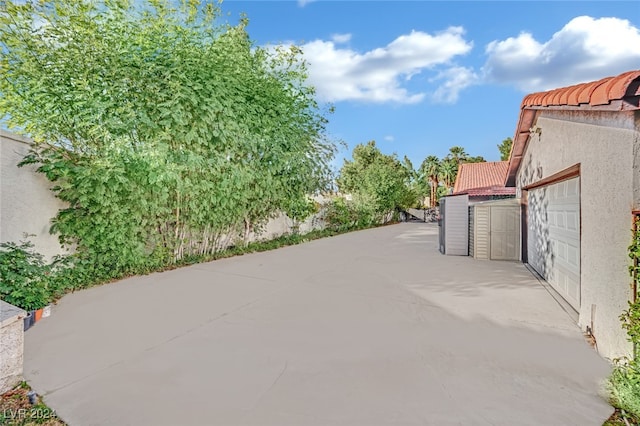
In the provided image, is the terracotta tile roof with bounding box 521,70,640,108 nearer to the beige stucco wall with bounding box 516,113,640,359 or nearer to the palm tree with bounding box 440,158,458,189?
the beige stucco wall with bounding box 516,113,640,359

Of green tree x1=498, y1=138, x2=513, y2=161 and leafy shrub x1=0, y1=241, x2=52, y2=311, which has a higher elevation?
green tree x1=498, y1=138, x2=513, y2=161

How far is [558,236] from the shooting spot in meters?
4.82

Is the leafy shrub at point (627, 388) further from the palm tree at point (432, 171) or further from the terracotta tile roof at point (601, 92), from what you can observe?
the palm tree at point (432, 171)

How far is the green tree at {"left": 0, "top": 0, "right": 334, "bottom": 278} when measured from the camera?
509cm

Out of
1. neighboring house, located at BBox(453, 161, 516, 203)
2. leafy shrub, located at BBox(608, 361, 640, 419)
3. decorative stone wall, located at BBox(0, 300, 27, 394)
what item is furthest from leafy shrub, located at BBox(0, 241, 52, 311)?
neighboring house, located at BBox(453, 161, 516, 203)

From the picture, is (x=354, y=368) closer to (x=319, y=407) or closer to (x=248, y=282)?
(x=319, y=407)

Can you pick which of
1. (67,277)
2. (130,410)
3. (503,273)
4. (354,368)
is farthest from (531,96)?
(67,277)

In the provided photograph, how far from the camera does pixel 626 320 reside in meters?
2.39

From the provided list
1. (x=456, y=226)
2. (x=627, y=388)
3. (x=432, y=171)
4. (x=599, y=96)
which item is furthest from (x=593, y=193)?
(x=432, y=171)

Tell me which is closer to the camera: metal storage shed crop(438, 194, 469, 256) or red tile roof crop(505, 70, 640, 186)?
red tile roof crop(505, 70, 640, 186)

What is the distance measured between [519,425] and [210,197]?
20.9 feet

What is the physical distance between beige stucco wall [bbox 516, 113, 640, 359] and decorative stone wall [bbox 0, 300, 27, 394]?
4809 millimetres

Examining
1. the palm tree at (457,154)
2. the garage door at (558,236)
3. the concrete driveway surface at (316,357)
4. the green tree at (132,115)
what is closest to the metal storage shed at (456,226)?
the garage door at (558,236)

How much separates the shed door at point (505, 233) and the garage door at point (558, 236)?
922 millimetres
